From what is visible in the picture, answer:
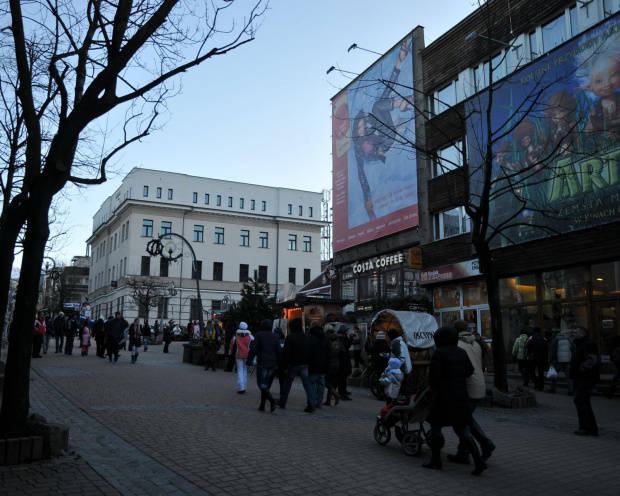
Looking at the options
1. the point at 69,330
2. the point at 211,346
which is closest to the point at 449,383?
the point at 211,346

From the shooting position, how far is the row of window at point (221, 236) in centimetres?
6525

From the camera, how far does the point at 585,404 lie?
956 cm

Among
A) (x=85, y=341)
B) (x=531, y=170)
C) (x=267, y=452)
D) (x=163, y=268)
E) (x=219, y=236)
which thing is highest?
(x=219, y=236)

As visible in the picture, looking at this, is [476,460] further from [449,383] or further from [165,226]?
[165,226]

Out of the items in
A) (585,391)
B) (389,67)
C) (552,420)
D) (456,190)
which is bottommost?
(552,420)

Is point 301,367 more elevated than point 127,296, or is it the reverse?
point 127,296

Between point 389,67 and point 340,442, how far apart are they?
25.9m

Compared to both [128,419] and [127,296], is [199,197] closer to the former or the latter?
[127,296]

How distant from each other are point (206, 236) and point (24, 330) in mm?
61948

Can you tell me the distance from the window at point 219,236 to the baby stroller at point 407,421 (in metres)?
61.4

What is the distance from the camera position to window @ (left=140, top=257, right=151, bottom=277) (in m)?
64.0

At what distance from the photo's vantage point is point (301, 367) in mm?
11297

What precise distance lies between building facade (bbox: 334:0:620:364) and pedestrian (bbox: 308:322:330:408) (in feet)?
16.7

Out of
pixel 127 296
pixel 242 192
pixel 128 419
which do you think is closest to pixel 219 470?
pixel 128 419
